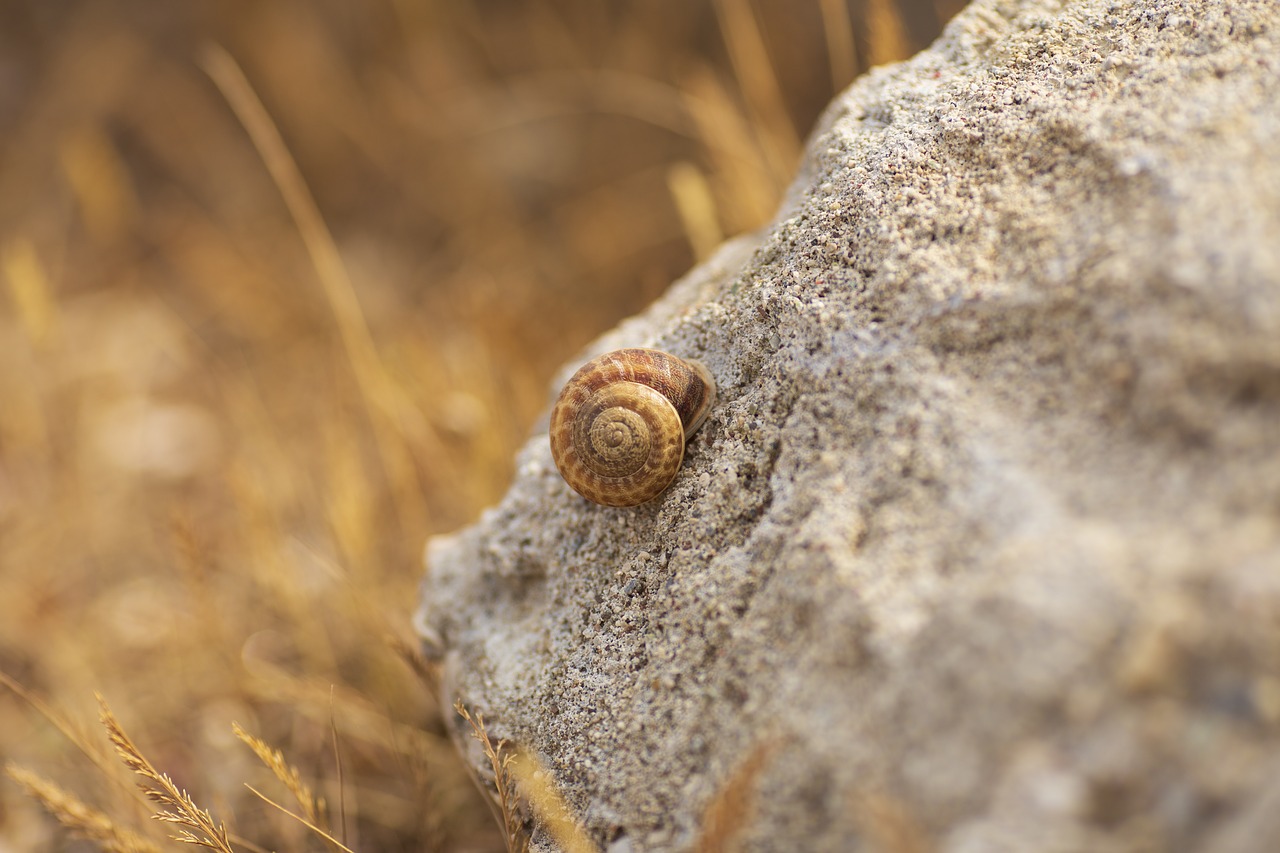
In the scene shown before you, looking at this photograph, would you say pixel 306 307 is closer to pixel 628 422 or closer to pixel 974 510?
pixel 628 422

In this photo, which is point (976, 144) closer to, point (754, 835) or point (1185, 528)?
point (1185, 528)

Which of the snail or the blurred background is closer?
the snail

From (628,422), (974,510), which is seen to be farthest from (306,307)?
(974,510)

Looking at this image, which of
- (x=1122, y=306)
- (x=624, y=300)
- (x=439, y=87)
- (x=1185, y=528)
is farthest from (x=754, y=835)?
(x=439, y=87)

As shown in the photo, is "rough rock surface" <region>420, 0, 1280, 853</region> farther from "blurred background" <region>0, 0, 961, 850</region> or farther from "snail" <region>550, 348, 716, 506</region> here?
"blurred background" <region>0, 0, 961, 850</region>

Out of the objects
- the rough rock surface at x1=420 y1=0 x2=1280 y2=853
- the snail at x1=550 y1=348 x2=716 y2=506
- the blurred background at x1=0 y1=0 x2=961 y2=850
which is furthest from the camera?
the blurred background at x1=0 y1=0 x2=961 y2=850

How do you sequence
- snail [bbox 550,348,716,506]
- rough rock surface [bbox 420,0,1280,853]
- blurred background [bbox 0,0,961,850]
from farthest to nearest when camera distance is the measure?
blurred background [bbox 0,0,961,850] < snail [bbox 550,348,716,506] < rough rock surface [bbox 420,0,1280,853]

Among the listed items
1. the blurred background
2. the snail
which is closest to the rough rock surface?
the snail
